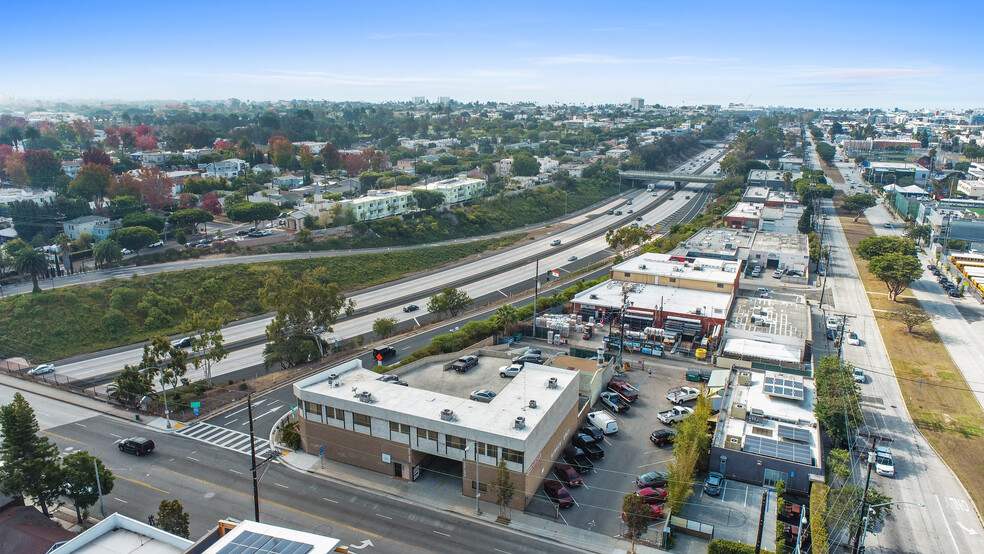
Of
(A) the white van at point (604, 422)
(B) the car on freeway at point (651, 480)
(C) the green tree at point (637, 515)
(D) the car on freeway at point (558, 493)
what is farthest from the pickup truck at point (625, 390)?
(C) the green tree at point (637, 515)

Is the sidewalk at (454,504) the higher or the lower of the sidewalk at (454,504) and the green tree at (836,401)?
the lower

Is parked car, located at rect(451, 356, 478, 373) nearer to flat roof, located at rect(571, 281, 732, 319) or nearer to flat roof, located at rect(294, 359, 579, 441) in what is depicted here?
flat roof, located at rect(294, 359, 579, 441)

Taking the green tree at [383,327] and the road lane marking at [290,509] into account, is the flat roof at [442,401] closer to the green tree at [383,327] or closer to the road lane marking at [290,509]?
the road lane marking at [290,509]

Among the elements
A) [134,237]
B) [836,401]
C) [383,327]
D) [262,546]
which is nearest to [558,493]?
[262,546]

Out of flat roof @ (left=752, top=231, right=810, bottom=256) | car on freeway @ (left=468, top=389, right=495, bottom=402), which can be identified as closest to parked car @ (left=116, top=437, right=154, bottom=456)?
car on freeway @ (left=468, top=389, right=495, bottom=402)

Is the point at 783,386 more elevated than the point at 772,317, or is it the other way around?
the point at 783,386

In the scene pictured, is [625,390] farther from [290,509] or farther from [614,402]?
[290,509]

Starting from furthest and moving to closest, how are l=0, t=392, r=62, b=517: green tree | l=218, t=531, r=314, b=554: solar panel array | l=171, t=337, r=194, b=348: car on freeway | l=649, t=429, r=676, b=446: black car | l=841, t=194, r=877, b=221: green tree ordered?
l=841, t=194, r=877, b=221: green tree → l=171, t=337, r=194, b=348: car on freeway → l=649, t=429, r=676, b=446: black car → l=0, t=392, r=62, b=517: green tree → l=218, t=531, r=314, b=554: solar panel array
